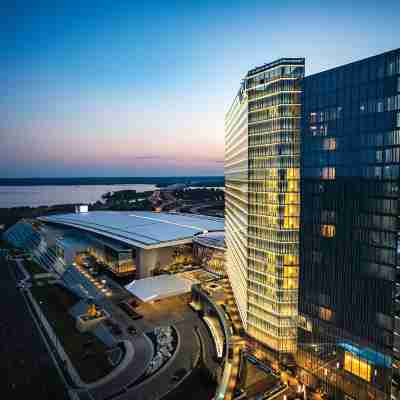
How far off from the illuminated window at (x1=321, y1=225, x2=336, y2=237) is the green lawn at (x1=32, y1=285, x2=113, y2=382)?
49.9 meters

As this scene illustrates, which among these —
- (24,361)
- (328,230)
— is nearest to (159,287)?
(24,361)

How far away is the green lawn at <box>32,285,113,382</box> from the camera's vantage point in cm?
6287

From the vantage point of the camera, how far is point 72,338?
73938mm

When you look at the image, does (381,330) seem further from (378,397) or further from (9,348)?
(9,348)

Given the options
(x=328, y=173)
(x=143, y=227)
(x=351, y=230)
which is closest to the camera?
(x=351, y=230)

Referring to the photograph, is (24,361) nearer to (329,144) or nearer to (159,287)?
(159,287)

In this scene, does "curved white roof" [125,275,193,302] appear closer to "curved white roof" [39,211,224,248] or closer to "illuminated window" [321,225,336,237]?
"curved white roof" [39,211,224,248]

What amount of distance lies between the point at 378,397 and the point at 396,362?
6.54 metres

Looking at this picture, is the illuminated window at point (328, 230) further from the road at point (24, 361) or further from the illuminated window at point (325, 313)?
the road at point (24, 361)

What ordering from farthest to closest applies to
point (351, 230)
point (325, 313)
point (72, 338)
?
point (72, 338)
point (325, 313)
point (351, 230)

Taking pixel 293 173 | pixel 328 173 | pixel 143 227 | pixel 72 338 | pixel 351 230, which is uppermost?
pixel 293 173

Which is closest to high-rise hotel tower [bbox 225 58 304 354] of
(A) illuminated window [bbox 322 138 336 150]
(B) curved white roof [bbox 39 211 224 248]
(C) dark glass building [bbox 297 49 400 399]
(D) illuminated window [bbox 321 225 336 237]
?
(C) dark glass building [bbox 297 49 400 399]

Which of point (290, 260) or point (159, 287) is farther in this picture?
point (159, 287)

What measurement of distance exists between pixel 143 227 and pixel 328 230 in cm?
9266
